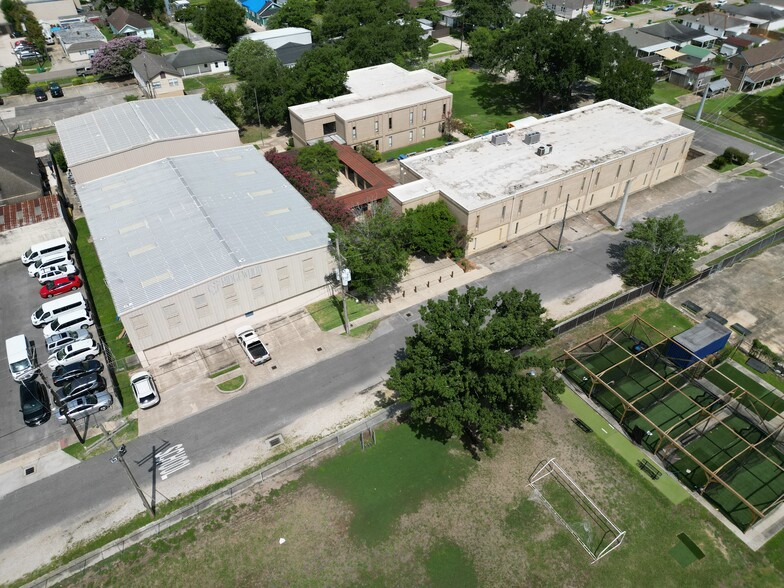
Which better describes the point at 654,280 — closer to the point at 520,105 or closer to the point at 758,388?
the point at 758,388

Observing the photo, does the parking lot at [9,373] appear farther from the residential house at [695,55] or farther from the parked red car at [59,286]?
the residential house at [695,55]

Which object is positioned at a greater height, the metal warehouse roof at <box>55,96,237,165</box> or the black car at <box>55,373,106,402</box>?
the metal warehouse roof at <box>55,96,237,165</box>

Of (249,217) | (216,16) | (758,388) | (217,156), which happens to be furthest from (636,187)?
(216,16)

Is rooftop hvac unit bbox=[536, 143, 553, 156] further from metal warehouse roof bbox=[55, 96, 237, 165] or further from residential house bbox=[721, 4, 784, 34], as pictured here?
residential house bbox=[721, 4, 784, 34]

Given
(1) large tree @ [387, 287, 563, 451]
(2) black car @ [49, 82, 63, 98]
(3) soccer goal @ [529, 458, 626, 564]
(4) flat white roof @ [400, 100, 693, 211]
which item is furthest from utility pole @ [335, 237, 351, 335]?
(2) black car @ [49, 82, 63, 98]

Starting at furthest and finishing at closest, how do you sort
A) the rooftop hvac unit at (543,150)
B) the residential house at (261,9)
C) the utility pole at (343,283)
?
the residential house at (261,9) → the rooftop hvac unit at (543,150) → the utility pole at (343,283)

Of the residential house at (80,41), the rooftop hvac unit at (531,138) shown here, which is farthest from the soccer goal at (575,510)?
the residential house at (80,41)

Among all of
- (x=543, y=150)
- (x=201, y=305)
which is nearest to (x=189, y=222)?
(x=201, y=305)
